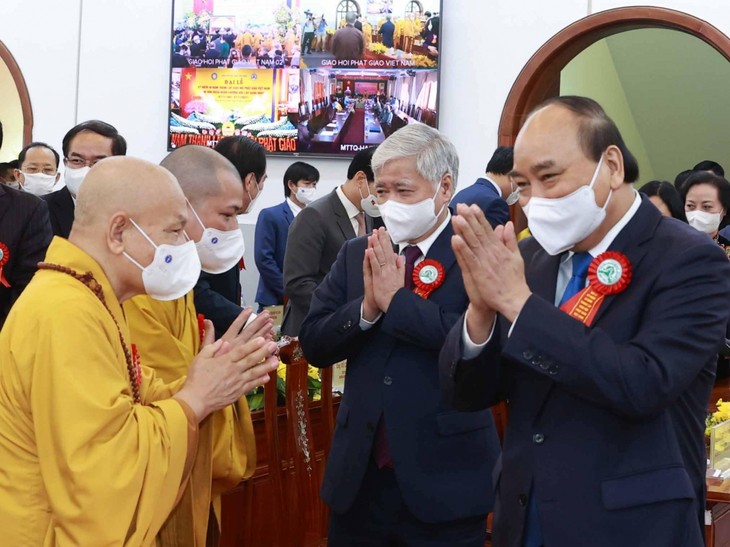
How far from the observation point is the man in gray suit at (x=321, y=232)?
439 cm

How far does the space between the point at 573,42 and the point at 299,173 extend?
7.11 feet

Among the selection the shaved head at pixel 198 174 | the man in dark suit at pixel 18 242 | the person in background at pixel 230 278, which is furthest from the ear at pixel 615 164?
the man in dark suit at pixel 18 242

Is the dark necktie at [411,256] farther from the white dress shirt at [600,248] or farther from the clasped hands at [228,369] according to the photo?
the white dress shirt at [600,248]

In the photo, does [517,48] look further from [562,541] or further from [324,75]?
[562,541]

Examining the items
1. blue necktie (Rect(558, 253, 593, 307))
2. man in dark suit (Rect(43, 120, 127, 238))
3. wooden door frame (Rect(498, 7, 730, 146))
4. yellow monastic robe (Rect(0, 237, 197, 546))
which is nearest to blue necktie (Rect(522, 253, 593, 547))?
blue necktie (Rect(558, 253, 593, 307))

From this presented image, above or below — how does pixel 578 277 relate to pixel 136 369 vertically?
above

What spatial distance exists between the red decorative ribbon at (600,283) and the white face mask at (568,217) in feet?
0.21

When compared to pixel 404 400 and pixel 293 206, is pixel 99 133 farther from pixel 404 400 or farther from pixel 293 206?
pixel 293 206

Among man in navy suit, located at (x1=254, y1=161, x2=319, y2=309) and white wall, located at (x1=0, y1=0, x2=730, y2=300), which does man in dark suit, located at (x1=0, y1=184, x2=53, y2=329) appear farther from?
white wall, located at (x1=0, y1=0, x2=730, y2=300)

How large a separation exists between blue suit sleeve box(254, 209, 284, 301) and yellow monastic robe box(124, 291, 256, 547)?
4.41m

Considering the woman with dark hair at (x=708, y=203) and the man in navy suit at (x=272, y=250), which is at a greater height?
the woman with dark hair at (x=708, y=203)

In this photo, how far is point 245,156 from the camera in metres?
3.62

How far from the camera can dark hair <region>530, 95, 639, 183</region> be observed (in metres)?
1.93

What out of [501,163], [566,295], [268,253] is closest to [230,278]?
[566,295]
